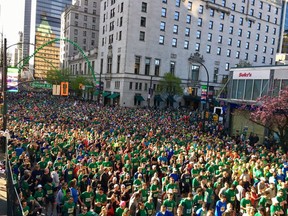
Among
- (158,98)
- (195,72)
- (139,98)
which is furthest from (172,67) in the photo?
(139,98)

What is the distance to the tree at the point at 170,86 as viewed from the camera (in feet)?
177

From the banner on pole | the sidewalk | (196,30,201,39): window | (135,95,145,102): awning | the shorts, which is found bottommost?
the sidewalk

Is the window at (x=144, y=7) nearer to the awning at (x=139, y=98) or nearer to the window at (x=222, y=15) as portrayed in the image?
the awning at (x=139, y=98)

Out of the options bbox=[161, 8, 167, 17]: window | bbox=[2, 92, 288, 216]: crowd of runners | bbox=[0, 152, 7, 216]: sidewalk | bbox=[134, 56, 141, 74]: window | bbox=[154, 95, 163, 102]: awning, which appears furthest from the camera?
bbox=[161, 8, 167, 17]: window

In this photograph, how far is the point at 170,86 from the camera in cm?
5422

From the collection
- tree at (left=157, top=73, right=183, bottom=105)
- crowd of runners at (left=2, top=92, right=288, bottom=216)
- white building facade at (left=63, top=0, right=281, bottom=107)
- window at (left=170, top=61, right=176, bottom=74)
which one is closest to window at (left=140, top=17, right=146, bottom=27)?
white building facade at (left=63, top=0, right=281, bottom=107)

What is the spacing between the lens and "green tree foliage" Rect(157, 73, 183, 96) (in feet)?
177

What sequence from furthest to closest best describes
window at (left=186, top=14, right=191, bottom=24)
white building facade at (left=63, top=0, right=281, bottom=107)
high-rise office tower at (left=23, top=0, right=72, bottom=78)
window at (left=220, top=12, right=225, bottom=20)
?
high-rise office tower at (left=23, top=0, right=72, bottom=78) → window at (left=220, top=12, right=225, bottom=20) → window at (left=186, top=14, right=191, bottom=24) → white building facade at (left=63, top=0, right=281, bottom=107)

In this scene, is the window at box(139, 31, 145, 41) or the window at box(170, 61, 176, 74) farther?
the window at box(170, 61, 176, 74)

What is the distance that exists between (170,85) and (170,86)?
0.65 ft

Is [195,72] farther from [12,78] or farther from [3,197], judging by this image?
[3,197]

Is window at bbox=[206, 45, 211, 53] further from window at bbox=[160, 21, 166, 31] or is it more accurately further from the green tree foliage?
the green tree foliage

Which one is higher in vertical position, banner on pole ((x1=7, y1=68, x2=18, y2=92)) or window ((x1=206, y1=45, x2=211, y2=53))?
window ((x1=206, y1=45, x2=211, y2=53))

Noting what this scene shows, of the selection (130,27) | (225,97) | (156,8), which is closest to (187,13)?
(156,8)
